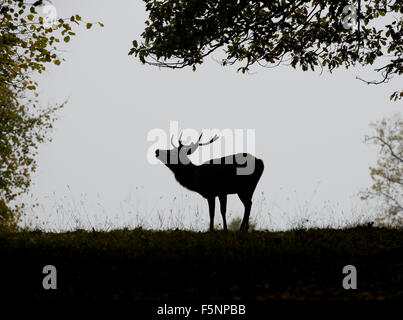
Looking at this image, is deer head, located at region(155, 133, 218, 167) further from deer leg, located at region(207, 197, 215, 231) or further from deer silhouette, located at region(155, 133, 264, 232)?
deer leg, located at region(207, 197, 215, 231)

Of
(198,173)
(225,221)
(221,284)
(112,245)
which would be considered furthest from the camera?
(198,173)

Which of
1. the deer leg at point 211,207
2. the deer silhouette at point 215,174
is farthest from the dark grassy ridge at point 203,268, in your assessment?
the deer silhouette at point 215,174

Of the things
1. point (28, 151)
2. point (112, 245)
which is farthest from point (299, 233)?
point (28, 151)

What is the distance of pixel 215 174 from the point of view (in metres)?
12.5

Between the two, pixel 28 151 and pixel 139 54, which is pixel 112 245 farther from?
pixel 28 151

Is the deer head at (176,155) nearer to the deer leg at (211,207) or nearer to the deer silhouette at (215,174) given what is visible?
the deer silhouette at (215,174)

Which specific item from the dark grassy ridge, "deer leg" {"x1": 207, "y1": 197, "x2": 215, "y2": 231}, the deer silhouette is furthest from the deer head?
the dark grassy ridge

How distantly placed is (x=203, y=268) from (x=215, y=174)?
5669mm

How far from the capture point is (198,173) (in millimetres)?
12766

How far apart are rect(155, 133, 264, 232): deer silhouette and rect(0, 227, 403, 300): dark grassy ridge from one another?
346 centimetres

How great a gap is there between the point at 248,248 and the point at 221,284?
1.56 metres

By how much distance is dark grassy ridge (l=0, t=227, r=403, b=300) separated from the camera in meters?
6.37

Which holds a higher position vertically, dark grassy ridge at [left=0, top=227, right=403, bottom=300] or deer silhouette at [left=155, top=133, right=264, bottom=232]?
deer silhouette at [left=155, top=133, right=264, bottom=232]
